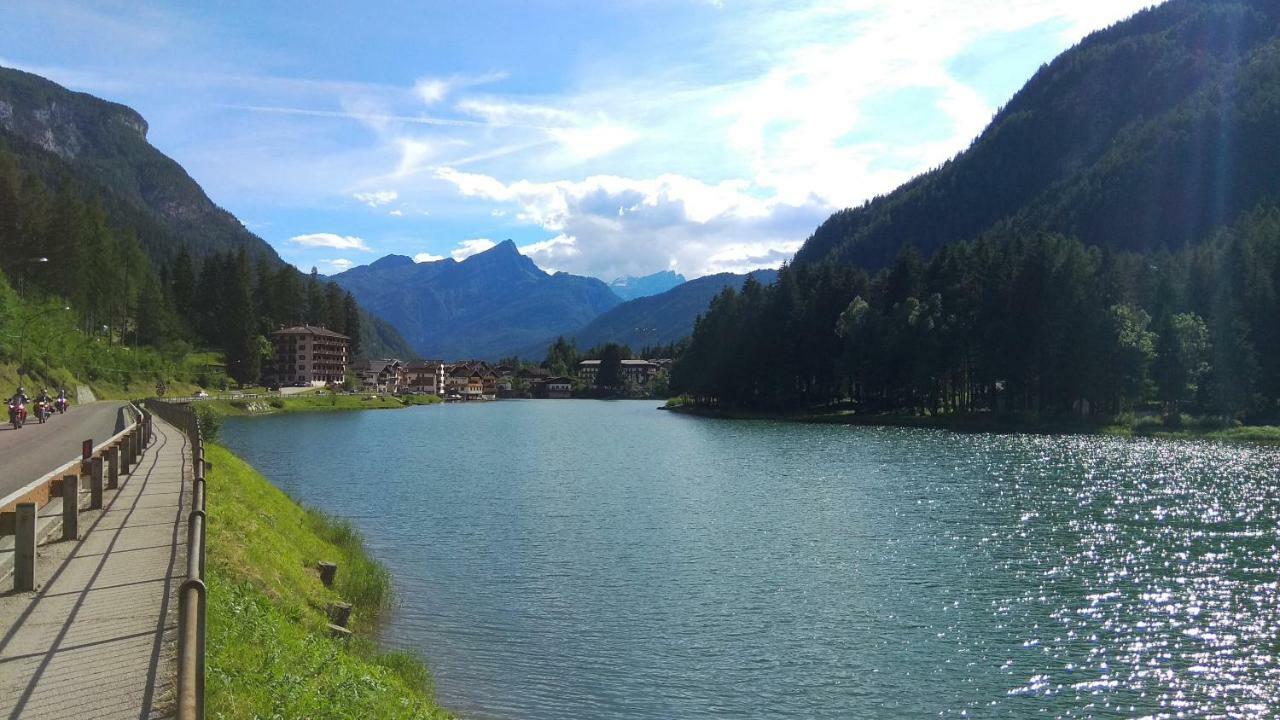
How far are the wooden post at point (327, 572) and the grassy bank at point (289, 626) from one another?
0.89ft

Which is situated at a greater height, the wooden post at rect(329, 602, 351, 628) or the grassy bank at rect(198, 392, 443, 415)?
the grassy bank at rect(198, 392, 443, 415)

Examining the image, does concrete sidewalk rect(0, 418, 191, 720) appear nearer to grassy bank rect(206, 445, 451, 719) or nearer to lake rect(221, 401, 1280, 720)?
grassy bank rect(206, 445, 451, 719)

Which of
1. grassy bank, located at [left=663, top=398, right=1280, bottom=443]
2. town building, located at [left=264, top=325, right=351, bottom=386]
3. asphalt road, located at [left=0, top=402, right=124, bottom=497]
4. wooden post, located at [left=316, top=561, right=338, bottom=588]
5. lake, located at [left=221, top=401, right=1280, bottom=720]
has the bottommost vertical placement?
lake, located at [left=221, top=401, right=1280, bottom=720]

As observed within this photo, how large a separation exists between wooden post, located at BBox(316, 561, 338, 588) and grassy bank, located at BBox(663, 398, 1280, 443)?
84120 millimetres

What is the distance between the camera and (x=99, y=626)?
12.7m

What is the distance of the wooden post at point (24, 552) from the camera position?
14531 millimetres

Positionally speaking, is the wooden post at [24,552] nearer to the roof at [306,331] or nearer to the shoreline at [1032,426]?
the shoreline at [1032,426]

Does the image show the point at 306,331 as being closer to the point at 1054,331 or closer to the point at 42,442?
the point at 42,442

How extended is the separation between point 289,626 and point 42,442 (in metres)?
34.9

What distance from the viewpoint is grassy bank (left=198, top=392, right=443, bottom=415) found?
12431cm

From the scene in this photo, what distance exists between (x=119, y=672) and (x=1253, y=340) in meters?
112

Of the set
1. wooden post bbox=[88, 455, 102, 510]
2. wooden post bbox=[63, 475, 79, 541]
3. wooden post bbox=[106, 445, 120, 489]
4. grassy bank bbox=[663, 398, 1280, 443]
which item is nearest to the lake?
wooden post bbox=[63, 475, 79, 541]

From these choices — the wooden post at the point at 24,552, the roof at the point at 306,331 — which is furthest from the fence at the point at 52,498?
the roof at the point at 306,331

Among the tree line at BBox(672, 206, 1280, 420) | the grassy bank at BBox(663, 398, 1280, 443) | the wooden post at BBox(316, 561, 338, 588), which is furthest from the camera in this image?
the tree line at BBox(672, 206, 1280, 420)
